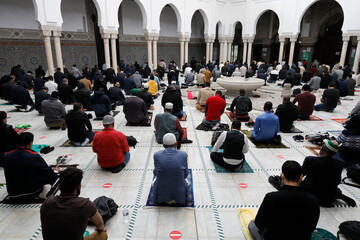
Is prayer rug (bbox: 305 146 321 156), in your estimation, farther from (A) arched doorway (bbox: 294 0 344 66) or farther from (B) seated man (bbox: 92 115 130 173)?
(A) arched doorway (bbox: 294 0 344 66)

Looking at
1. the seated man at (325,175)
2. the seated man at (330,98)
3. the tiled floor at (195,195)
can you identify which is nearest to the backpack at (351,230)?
the tiled floor at (195,195)

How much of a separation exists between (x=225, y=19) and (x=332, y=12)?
709 centimetres

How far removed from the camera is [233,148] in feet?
11.9

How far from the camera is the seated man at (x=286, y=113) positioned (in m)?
5.39

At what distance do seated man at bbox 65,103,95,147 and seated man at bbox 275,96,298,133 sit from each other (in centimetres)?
411

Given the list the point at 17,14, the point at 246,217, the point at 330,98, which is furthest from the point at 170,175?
the point at 17,14

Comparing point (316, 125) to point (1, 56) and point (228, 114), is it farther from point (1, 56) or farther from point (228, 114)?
point (1, 56)

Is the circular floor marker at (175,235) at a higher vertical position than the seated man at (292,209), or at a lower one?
lower

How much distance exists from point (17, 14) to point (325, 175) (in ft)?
44.6

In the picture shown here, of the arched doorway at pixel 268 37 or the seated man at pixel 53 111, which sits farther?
the arched doorway at pixel 268 37

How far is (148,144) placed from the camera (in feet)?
16.2

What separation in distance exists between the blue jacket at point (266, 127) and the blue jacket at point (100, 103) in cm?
371

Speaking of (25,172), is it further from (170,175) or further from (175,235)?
(175,235)

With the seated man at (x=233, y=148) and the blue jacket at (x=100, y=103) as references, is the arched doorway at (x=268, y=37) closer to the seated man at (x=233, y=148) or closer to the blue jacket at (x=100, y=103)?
the blue jacket at (x=100, y=103)
